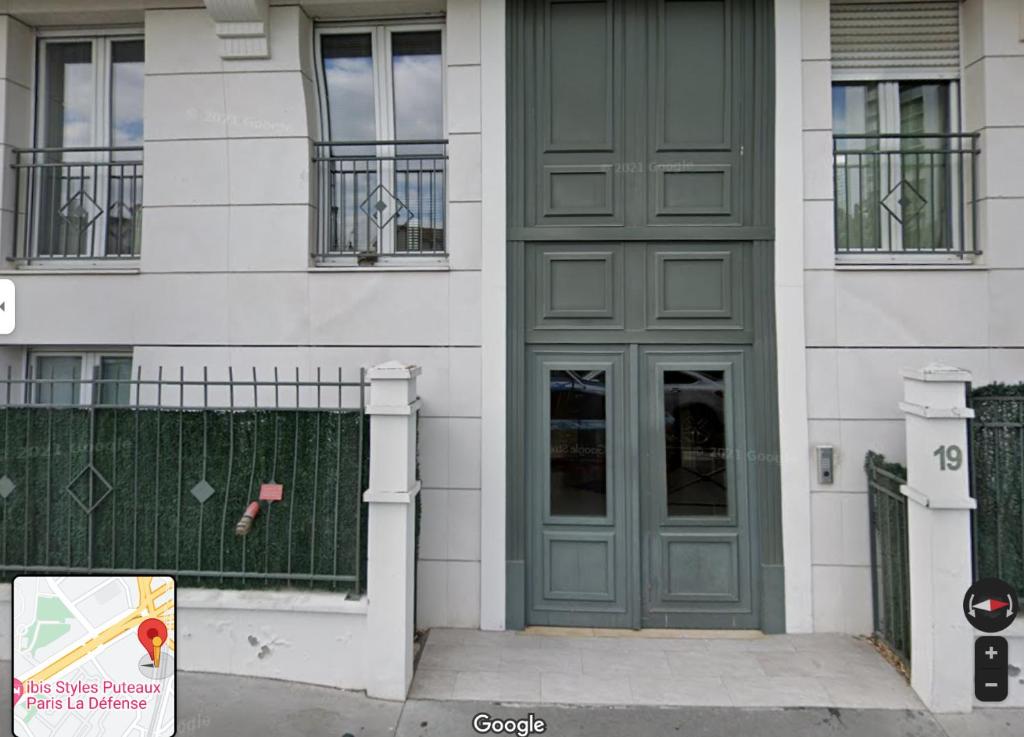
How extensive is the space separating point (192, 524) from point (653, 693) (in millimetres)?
3332

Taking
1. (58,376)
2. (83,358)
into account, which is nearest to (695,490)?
(83,358)

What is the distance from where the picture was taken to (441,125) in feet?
18.9

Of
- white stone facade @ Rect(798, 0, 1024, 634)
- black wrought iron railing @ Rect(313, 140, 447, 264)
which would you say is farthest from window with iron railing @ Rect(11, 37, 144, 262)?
white stone facade @ Rect(798, 0, 1024, 634)

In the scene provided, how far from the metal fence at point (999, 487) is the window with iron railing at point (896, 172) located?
1.68 meters

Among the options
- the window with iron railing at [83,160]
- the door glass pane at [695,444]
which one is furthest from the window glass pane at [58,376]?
the door glass pane at [695,444]

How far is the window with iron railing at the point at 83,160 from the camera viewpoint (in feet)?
19.4

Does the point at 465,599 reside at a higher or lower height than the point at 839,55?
lower

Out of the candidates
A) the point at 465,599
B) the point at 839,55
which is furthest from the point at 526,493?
the point at 839,55

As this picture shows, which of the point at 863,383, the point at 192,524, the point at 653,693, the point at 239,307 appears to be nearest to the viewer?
the point at 653,693

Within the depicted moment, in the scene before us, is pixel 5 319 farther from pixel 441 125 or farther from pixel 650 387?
pixel 650 387

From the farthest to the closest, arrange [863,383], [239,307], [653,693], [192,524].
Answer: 1. [239,307]
2. [863,383]
3. [192,524]
4. [653,693]

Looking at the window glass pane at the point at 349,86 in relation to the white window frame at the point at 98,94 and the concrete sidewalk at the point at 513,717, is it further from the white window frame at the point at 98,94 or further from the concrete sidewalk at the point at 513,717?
the concrete sidewalk at the point at 513,717

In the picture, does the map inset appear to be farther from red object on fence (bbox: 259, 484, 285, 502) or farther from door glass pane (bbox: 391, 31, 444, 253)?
door glass pane (bbox: 391, 31, 444, 253)

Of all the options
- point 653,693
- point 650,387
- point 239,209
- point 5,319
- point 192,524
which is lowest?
point 653,693
